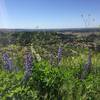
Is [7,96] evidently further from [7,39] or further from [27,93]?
[7,39]

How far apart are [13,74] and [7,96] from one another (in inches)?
21.7

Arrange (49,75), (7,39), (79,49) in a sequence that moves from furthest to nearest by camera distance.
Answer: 1. (7,39)
2. (79,49)
3. (49,75)

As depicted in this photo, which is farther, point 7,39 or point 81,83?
point 7,39

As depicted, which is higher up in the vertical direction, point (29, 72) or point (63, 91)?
point (29, 72)

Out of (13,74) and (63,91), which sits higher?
(13,74)

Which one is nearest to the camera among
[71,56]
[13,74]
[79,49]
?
[13,74]

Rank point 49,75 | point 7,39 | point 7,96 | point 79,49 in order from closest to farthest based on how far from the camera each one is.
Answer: point 7,96 → point 49,75 → point 79,49 → point 7,39

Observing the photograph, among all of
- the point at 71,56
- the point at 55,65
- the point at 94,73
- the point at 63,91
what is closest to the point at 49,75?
the point at 63,91

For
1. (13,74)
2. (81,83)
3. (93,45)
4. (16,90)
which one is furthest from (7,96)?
(93,45)

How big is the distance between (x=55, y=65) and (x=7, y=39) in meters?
3.09

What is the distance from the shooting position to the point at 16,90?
4137 millimetres

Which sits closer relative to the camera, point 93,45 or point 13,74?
point 13,74

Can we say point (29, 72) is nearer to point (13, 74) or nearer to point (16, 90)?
point (13, 74)

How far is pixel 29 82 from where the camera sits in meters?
4.71
